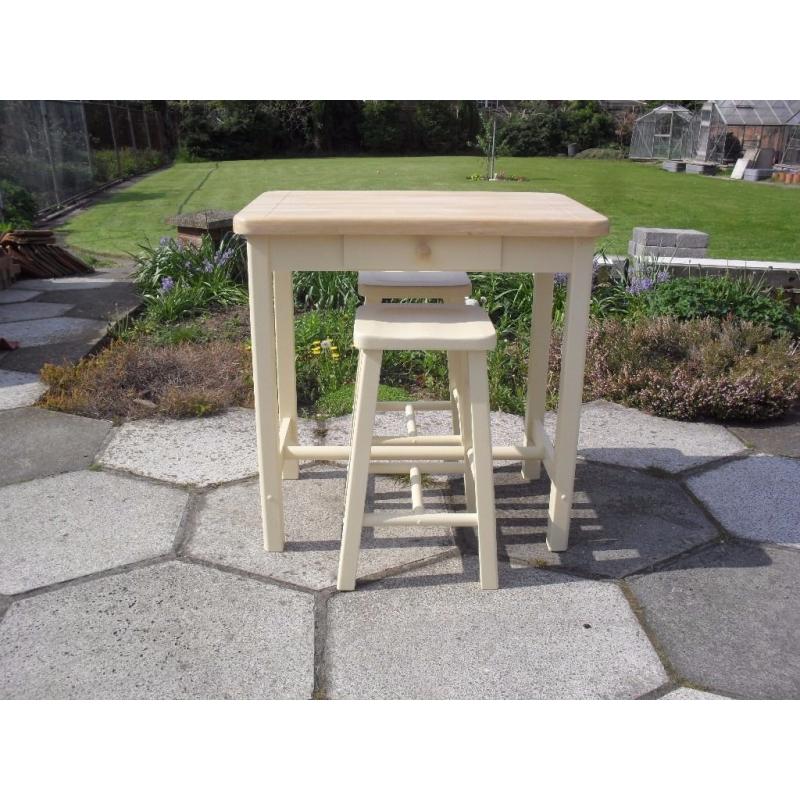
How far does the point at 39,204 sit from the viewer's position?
11.1m

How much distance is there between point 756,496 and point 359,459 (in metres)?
1.76

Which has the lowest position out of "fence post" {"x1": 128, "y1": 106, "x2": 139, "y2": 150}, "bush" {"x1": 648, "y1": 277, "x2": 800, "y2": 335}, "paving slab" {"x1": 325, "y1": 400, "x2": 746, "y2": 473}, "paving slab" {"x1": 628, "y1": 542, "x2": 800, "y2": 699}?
"paving slab" {"x1": 325, "y1": 400, "x2": 746, "y2": 473}

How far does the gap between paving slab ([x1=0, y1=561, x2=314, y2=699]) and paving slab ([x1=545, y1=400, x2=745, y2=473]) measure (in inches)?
67.8

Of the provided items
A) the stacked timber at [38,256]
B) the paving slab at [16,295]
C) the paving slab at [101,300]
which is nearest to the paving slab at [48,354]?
the paving slab at [101,300]

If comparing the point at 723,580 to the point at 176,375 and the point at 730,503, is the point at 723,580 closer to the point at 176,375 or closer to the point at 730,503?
the point at 730,503

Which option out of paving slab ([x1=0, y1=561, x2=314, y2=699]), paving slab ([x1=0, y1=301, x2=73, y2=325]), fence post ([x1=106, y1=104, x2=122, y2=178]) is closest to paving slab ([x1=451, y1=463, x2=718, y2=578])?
paving slab ([x1=0, y1=561, x2=314, y2=699])

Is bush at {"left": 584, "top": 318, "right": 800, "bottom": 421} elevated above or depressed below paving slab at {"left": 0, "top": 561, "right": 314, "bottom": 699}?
above

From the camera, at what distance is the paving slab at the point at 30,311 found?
18.6 feet

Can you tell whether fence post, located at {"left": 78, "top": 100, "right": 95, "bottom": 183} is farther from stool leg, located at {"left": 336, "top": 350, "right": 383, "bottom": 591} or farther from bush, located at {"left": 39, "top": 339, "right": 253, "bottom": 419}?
stool leg, located at {"left": 336, "top": 350, "right": 383, "bottom": 591}

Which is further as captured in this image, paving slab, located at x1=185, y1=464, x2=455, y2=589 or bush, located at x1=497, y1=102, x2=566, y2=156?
bush, located at x1=497, y1=102, x2=566, y2=156

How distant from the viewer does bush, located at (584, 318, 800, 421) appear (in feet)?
12.4

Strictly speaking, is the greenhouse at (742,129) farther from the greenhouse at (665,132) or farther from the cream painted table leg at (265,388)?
the cream painted table leg at (265,388)

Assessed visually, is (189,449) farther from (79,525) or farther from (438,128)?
(438,128)

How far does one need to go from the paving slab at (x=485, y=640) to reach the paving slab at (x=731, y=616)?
0.11 m
